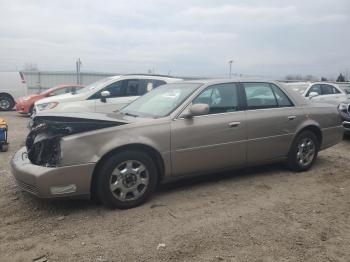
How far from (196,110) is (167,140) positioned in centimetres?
54

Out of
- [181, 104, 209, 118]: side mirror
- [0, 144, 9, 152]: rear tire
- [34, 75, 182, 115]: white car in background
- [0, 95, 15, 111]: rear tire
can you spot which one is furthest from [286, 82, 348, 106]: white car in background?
[0, 95, 15, 111]: rear tire

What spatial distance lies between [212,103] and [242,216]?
171cm

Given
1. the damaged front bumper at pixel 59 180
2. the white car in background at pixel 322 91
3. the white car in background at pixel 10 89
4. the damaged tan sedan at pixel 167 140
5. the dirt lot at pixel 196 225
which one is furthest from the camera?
the white car in background at pixel 10 89

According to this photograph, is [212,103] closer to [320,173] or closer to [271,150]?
[271,150]

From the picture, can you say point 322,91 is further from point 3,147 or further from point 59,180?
point 59,180

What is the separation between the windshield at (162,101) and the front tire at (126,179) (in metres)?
0.76

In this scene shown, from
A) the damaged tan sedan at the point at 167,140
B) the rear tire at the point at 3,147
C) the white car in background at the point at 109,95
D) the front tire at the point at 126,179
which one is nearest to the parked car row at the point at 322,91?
the white car in background at the point at 109,95

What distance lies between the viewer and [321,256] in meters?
3.55

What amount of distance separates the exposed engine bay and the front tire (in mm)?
442

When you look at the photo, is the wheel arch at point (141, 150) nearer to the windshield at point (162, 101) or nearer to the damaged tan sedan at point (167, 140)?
the damaged tan sedan at point (167, 140)

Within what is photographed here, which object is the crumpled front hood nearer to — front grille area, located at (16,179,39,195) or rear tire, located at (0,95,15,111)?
front grille area, located at (16,179,39,195)

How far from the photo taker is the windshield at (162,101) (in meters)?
5.31

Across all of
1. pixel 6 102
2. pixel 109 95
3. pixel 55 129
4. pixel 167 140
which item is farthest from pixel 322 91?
pixel 6 102

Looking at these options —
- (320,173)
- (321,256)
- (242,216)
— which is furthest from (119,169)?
(320,173)
